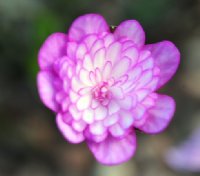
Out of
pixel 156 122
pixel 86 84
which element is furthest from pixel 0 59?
pixel 156 122

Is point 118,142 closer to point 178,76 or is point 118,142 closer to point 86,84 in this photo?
point 86,84

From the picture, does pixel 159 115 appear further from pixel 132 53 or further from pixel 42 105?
pixel 42 105

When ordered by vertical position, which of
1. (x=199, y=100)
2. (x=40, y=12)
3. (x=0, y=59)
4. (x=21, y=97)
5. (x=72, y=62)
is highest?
(x=72, y=62)

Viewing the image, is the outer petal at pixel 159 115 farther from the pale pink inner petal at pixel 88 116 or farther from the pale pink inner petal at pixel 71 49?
the pale pink inner petal at pixel 71 49

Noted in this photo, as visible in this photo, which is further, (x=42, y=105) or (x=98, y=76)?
(x=42, y=105)

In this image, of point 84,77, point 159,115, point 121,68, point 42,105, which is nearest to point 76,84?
point 84,77

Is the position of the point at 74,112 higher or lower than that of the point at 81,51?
lower
